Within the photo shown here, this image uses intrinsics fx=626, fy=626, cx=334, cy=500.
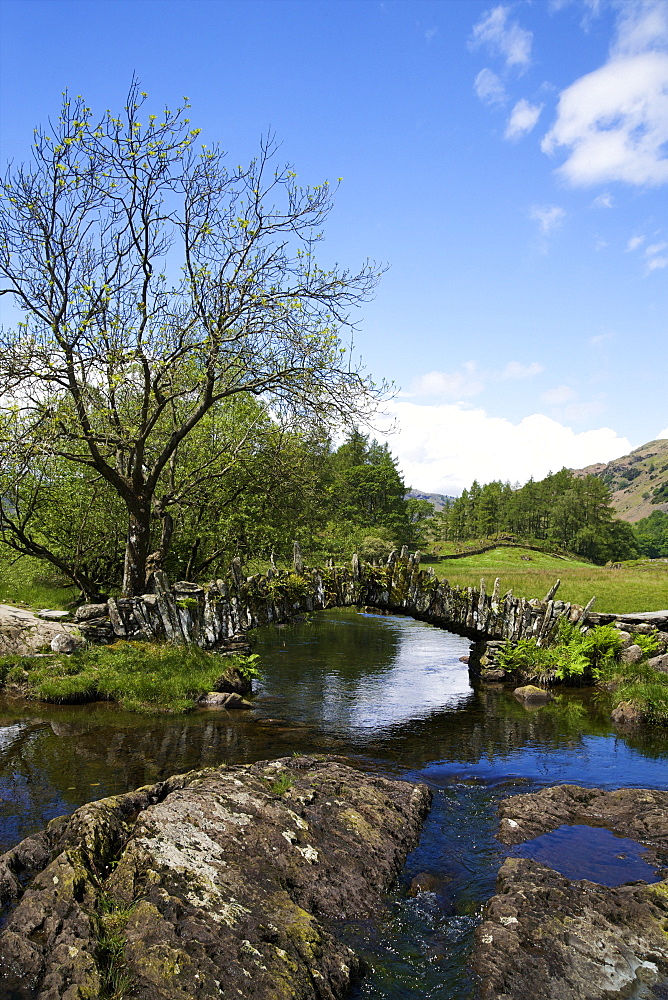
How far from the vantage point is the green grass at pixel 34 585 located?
85.1 ft

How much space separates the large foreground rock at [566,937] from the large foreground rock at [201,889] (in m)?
1.55

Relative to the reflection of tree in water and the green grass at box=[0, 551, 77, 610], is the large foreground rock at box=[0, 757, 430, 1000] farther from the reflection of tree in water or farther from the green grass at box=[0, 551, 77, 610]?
the green grass at box=[0, 551, 77, 610]

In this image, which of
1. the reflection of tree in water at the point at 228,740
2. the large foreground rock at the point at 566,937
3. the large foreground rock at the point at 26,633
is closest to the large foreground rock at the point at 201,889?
the large foreground rock at the point at 566,937

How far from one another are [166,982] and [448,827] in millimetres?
6226

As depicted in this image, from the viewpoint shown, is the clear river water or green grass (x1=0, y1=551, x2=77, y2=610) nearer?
the clear river water

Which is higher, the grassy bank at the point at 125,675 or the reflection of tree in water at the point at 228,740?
the grassy bank at the point at 125,675

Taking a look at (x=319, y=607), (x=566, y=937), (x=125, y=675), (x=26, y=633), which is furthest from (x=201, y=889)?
(x=319, y=607)

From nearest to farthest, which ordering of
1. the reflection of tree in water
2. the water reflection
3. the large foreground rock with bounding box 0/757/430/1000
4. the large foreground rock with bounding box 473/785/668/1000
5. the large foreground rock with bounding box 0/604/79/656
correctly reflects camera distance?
the large foreground rock with bounding box 0/757/430/1000 < the large foreground rock with bounding box 473/785/668/1000 < the reflection of tree in water < the water reflection < the large foreground rock with bounding box 0/604/79/656

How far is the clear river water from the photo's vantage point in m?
7.71

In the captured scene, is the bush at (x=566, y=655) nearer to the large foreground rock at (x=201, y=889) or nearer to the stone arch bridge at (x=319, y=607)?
the stone arch bridge at (x=319, y=607)

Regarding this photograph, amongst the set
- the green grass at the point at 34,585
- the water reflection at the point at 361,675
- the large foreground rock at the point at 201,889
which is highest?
the green grass at the point at 34,585

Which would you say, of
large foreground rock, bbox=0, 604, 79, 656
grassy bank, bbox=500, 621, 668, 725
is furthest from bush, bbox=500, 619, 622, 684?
large foreground rock, bbox=0, 604, 79, 656

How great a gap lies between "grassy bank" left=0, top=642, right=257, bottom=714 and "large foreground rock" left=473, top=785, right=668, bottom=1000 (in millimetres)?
11153

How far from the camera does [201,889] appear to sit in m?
6.93
